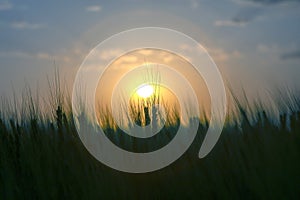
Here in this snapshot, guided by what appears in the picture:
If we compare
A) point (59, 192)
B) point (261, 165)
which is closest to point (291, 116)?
point (261, 165)

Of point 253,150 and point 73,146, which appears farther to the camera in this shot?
point 73,146

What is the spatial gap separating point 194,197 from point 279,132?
69 centimetres

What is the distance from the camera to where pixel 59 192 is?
12.3ft

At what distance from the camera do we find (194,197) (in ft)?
11.5

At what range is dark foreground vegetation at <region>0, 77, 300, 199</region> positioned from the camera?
10.8 ft

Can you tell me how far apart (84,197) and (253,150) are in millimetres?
1144

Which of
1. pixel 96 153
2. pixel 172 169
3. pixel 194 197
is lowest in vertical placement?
pixel 194 197

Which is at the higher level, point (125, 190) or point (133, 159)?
point (133, 159)

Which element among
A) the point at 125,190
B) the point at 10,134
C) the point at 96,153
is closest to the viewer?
the point at 125,190

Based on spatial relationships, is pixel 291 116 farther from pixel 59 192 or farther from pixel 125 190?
pixel 59 192

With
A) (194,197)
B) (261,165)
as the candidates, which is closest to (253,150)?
(261,165)

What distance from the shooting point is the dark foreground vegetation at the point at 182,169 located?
10.8 feet

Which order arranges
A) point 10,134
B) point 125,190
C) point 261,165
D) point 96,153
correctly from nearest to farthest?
point 261,165
point 125,190
point 96,153
point 10,134

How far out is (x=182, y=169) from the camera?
3668 millimetres
